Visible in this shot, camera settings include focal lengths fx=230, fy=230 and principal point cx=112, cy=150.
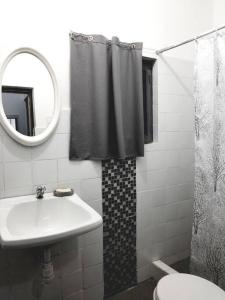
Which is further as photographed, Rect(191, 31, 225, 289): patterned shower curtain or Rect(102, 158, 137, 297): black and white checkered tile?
Rect(102, 158, 137, 297): black and white checkered tile

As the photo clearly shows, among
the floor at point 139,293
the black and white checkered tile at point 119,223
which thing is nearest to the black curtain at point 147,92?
the black and white checkered tile at point 119,223

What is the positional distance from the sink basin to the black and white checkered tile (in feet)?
1.31

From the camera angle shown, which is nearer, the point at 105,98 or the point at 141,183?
the point at 105,98

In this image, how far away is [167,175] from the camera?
2.04 metres

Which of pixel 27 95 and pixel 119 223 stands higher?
pixel 27 95

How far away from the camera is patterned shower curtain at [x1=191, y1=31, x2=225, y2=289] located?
142 cm

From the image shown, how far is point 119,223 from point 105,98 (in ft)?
3.17

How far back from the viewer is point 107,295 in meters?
1.81

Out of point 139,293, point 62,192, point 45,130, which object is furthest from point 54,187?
point 139,293

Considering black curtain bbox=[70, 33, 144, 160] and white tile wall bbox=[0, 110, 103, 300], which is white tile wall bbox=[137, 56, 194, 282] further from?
white tile wall bbox=[0, 110, 103, 300]

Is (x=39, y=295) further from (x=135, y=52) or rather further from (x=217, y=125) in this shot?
(x=135, y=52)

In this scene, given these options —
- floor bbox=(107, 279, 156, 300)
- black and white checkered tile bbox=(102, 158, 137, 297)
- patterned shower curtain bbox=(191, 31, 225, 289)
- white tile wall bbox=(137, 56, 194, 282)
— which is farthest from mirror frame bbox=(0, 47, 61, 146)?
floor bbox=(107, 279, 156, 300)

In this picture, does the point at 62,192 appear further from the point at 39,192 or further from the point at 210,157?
the point at 210,157

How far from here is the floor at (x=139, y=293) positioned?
1825 millimetres
